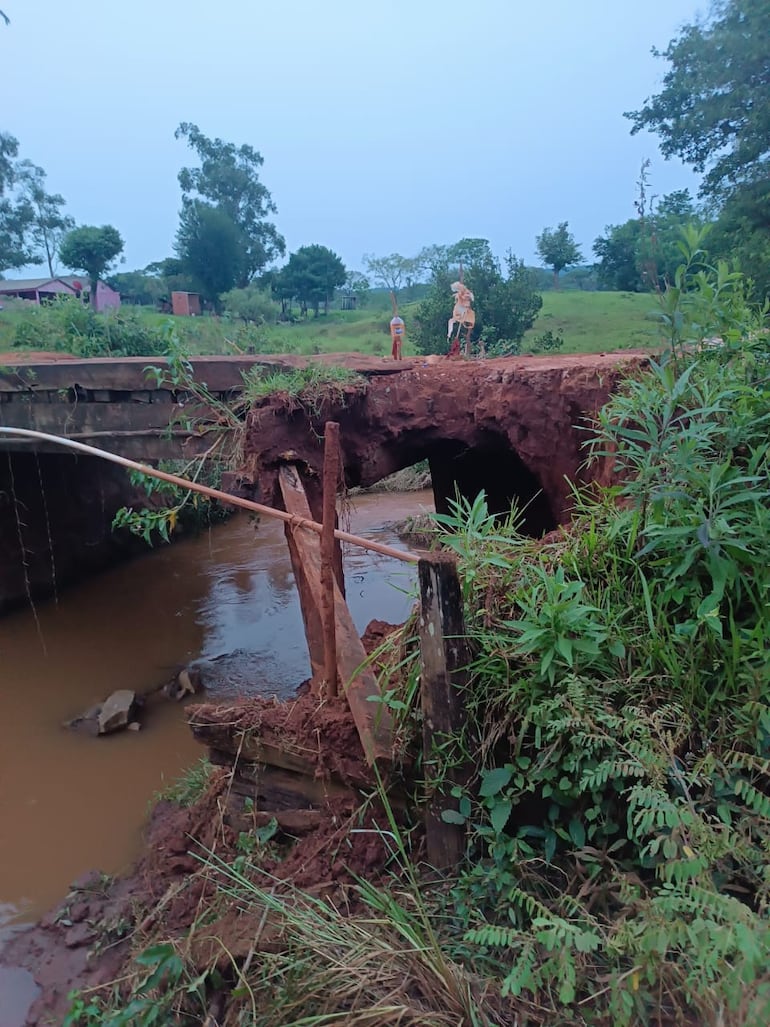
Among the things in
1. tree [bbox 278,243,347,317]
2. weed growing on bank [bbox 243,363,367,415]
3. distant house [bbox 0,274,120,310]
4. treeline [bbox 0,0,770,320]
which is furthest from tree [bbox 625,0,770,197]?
distant house [bbox 0,274,120,310]

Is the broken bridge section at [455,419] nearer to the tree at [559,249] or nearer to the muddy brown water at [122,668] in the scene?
the muddy brown water at [122,668]

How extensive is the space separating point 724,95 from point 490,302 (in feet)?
24.0

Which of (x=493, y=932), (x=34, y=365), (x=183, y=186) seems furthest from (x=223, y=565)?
(x=183, y=186)

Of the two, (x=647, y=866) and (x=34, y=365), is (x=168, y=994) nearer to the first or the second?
(x=647, y=866)

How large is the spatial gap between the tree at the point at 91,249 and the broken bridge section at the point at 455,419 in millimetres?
27980

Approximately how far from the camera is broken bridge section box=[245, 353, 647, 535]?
16.1 feet

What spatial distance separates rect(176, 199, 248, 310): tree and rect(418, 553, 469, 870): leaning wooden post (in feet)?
114

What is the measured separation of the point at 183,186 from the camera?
38.9 meters

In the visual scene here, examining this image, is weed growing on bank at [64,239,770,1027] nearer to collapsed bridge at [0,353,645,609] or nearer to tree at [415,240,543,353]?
collapsed bridge at [0,353,645,609]

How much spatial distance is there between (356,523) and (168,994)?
1093 centimetres

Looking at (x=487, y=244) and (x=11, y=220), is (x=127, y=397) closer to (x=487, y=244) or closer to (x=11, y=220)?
(x=487, y=244)

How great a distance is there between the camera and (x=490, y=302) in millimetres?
18344

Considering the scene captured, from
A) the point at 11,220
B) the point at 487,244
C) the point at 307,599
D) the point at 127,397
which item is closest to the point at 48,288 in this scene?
the point at 11,220

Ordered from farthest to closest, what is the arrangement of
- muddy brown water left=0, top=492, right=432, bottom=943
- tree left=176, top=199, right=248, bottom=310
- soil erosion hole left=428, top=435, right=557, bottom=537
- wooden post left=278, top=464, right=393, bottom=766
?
tree left=176, top=199, right=248, bottom=310
soil erosion hole left=428, top=435, right=557, bottom=537
muddy brown water left=0, top=492, right=432, bottom=943
wooden post left=278, top=464, right=393, bottom=766
